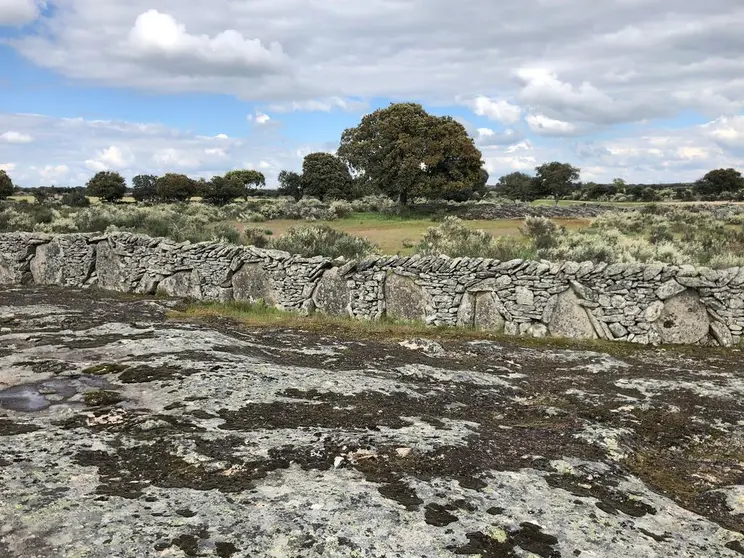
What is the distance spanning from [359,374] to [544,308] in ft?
19.7

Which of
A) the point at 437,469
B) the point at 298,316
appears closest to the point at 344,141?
the point at 298,316

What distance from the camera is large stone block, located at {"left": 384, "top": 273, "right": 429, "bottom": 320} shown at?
14016mm

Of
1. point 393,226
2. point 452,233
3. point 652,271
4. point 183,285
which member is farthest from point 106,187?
point 652,271

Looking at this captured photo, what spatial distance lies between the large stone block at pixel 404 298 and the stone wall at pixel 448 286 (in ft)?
0.08

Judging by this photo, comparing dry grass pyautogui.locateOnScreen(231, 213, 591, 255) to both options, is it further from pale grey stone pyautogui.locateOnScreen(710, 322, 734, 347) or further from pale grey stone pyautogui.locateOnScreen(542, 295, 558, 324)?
pale grey stone pyautogui.locateOnScreen(710, 322, 734, 347)

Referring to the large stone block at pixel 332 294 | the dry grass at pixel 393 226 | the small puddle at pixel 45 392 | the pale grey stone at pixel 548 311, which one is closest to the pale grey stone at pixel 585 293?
the pale grey stone at pixel 548 311

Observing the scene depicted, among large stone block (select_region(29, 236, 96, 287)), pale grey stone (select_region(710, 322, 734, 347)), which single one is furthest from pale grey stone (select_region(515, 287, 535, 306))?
large stone block (select_region(29, 236, 96, 287))

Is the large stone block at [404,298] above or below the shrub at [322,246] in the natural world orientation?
below

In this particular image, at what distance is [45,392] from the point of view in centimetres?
643

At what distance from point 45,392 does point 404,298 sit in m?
8.91

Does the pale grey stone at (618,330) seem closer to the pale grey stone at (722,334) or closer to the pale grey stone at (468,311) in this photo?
the pale grey stone at (722,334)

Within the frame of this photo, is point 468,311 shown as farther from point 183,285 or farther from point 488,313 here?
point 183,285

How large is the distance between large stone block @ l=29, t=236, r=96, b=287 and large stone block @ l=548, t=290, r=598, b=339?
47.3 ft

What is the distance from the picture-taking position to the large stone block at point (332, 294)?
1477 cm
